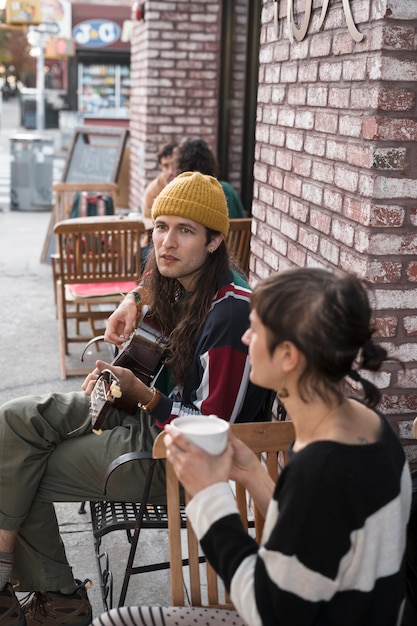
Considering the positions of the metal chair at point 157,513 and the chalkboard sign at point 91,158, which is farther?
the chalkboard sign at point 91,158

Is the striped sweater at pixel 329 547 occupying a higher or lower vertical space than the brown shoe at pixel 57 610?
higher

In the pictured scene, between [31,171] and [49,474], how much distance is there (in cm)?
1078

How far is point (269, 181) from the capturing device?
12.5ft

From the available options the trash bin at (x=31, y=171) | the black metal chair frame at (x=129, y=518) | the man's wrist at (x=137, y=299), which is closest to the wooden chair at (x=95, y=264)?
the man's wrist at (x=137, y=299)

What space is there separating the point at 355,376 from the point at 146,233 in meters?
Answer: 4.33

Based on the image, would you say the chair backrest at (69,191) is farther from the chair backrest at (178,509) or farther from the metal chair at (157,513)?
the chair backrest at (178,509)

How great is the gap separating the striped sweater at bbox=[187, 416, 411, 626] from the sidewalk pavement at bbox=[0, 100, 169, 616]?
1359 millimetres

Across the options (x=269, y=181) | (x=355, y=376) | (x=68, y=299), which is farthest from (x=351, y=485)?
(x=68, y=299)

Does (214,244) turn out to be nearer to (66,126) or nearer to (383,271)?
(383,271)

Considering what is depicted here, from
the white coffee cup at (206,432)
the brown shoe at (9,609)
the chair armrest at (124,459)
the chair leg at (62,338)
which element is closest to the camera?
the white coffee cup at (206,432)

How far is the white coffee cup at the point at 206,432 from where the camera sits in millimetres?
1765

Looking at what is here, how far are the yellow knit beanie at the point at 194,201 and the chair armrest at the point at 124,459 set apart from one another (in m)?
0.82

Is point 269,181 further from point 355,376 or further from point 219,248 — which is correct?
point 355,376

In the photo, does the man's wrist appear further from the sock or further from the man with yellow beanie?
the sock
